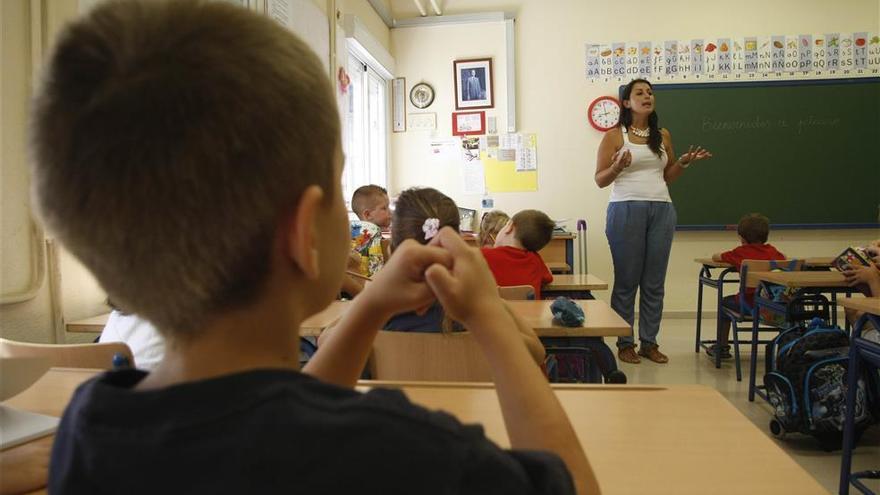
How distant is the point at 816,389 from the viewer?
2393 millimetres

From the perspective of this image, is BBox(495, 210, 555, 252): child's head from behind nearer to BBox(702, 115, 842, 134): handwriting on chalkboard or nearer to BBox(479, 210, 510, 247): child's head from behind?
BBox(479, 210, 510, 247): child's head from behind

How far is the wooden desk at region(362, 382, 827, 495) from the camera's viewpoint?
69cm

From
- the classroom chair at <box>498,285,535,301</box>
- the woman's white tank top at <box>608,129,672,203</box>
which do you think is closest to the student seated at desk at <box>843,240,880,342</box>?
the woman's white tank top at <box>608,129,672,203</box>

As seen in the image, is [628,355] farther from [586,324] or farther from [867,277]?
[586,324]

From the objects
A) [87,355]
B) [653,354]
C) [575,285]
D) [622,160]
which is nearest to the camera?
[87,355]

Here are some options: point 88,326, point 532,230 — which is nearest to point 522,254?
point 532,230

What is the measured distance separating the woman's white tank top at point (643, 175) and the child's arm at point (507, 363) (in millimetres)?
3262

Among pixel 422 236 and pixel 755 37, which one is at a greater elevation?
pixel 755 37

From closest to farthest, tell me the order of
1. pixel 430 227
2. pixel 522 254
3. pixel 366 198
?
pixel 430 227 → pixel 522 254 → pixel 366 198

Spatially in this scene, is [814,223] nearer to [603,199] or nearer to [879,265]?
[603,199]

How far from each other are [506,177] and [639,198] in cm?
210

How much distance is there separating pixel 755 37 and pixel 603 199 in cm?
195

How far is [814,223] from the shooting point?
5.38 metres

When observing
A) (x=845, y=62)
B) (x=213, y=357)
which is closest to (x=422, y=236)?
(x=213, y=357)
